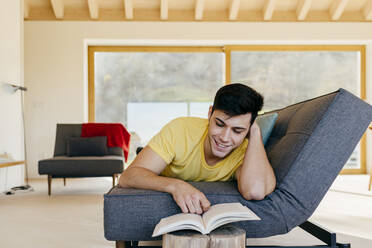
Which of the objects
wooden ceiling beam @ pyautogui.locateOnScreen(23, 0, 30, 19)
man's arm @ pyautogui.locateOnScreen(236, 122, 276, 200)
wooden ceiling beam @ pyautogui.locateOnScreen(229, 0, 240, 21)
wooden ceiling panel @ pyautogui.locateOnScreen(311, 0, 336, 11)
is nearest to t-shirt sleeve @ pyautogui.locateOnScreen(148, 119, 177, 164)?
man's arm @ pyautogui.locateOnScreen(236, 122, 276, 200)

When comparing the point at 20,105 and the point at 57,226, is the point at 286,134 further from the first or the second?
the point at 20,105

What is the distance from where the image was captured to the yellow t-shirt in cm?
179

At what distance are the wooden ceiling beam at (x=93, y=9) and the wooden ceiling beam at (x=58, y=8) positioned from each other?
1.38ft

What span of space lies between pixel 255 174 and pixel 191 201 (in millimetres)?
304

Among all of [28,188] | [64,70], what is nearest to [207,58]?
[64,70]

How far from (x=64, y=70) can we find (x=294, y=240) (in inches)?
190

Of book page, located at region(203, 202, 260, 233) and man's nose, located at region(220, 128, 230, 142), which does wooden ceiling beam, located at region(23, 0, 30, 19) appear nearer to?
man's nose, located at region(220, 128, 230, 142)

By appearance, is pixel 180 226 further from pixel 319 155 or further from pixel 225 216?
pixel 319 155

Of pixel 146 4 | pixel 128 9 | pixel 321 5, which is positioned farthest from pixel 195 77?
pixel 321 5

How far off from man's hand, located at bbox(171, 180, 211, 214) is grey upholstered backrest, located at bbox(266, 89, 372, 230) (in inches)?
13.1

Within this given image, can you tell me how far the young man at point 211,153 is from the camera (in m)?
1.63

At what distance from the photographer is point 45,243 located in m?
2.53

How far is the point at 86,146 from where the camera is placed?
16.7 feet

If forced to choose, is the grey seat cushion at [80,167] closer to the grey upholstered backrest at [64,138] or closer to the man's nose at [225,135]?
the grey upholstered backrest at [64,138]
